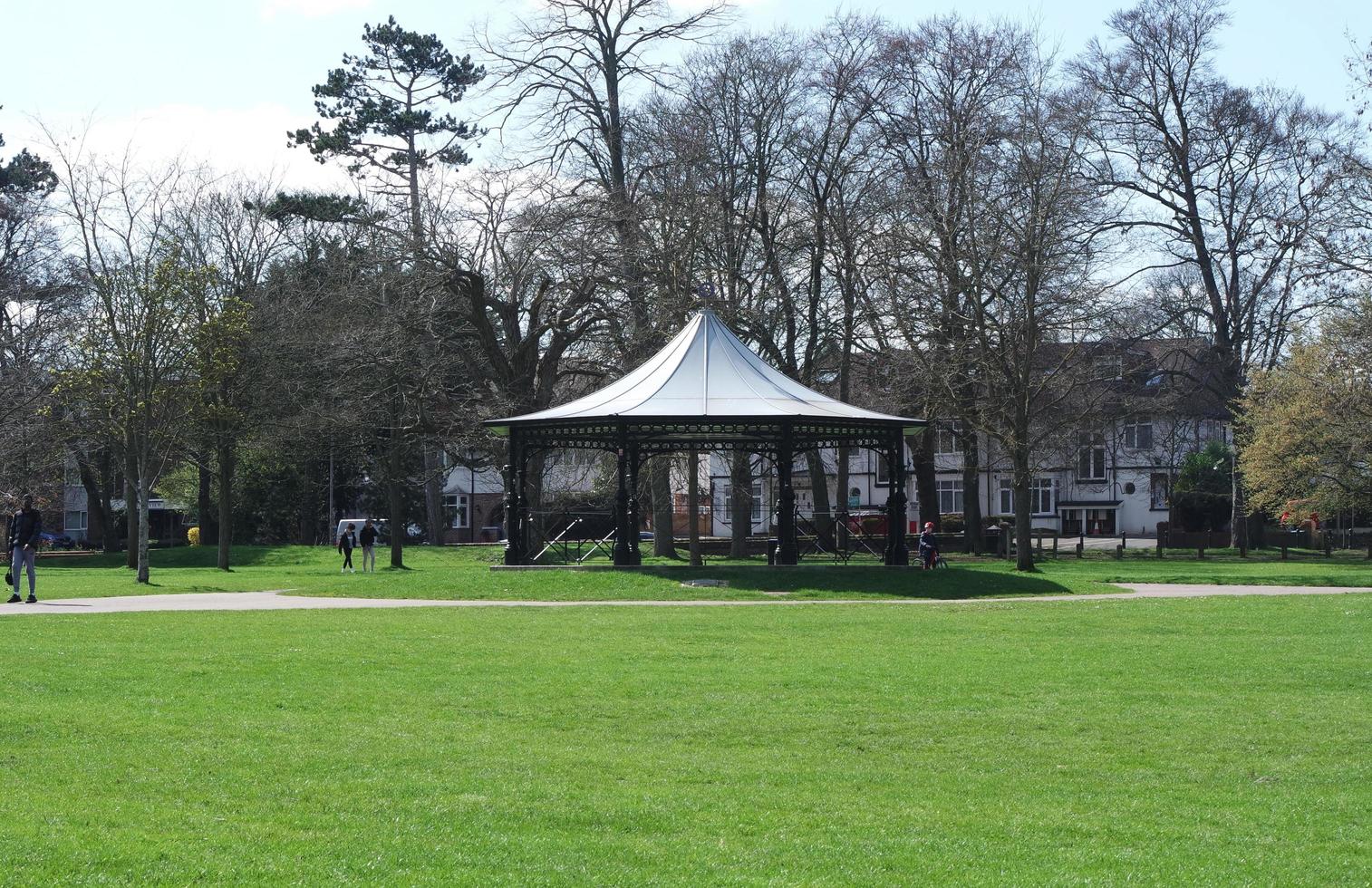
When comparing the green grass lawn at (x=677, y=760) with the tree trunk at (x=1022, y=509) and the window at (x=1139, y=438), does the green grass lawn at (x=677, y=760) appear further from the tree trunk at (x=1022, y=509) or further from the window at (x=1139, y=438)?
the window at (x=1139, y=438)

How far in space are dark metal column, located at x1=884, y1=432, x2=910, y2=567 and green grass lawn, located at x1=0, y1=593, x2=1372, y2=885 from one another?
1240 centimetres

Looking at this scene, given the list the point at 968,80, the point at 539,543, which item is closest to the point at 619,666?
the point at 539,543

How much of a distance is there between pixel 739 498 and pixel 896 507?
400 inches

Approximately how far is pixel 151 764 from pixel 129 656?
5.87 m

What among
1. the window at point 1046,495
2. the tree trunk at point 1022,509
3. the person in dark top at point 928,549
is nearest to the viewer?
the person in dark top at point 928,549

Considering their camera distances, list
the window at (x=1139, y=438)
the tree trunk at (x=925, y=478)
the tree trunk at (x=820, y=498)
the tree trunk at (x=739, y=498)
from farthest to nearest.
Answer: the window at (x=1139, y=438) < the tree trunk at (x=925, y=478) < the tree trunk at (x=820, y=498) < the tree trunk at (x=739, y=498)

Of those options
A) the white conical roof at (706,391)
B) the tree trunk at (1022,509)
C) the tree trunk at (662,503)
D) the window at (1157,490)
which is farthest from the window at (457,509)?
the white conical roof at (706,391)

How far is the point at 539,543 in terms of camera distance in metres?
39.7

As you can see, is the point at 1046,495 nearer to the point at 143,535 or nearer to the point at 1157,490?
the point at 1157,490

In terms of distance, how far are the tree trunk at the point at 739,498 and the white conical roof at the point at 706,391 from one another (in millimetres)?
6473

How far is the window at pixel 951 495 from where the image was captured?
76.2 m

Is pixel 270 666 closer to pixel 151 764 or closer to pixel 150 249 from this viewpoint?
pixel 151 764

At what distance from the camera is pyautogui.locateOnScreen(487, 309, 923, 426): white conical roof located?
89.7 feet

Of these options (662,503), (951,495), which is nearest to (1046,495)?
(951,495)
